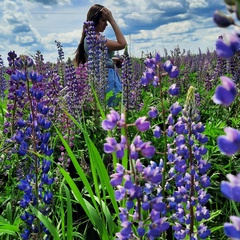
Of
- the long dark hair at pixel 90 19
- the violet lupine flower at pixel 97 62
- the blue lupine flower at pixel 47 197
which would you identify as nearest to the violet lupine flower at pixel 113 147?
the blue lupine flower at pixel 47 197

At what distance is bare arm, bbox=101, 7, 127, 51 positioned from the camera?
21.7ft

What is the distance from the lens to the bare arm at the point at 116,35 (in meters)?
6.62

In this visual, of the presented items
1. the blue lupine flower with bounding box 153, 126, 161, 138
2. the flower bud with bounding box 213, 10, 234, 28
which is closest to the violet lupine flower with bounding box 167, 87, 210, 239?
the blue lupine flower with bounding box 153, 126, 161, 138

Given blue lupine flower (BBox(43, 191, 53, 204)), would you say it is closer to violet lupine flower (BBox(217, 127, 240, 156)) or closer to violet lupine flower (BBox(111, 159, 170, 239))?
violet lupine flower (BBox(111, 159, 170, 239))

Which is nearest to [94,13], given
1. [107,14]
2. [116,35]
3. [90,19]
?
[90,19]

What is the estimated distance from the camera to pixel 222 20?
3.09ft

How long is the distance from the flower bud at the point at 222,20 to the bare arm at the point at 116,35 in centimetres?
564

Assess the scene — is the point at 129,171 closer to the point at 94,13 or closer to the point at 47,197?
the point at 47,197

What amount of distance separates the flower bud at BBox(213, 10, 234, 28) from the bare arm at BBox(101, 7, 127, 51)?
5.64 metres

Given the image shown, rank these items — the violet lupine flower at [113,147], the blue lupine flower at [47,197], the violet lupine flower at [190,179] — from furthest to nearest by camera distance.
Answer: the blue lupine flower at [47,197], the violet lupine flower at [190,179], the violet lupine flower at [113,147]

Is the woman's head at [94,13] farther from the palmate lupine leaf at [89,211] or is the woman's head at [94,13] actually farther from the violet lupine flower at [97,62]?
the palmate lupine leaf at [89,211]

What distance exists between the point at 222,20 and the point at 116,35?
243 inches

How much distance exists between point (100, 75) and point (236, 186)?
4.36m

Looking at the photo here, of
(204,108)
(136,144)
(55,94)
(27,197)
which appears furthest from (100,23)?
(136,144)
